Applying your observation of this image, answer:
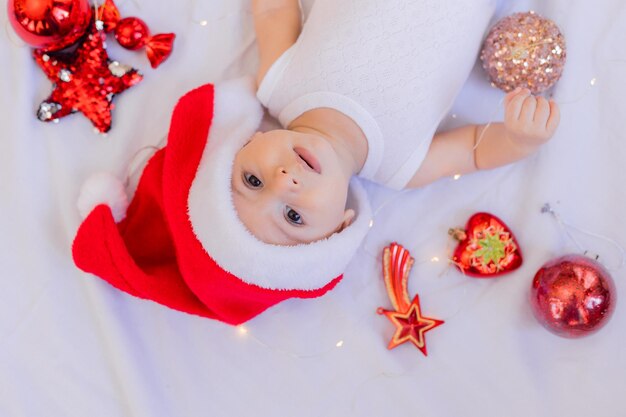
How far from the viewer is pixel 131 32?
1.25m

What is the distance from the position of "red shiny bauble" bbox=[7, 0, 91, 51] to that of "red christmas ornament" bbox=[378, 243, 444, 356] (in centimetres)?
73

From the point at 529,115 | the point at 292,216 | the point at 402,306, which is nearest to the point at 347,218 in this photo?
the point at 292,216

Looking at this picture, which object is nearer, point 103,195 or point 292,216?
point 292,216

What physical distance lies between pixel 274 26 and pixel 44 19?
1.36ft

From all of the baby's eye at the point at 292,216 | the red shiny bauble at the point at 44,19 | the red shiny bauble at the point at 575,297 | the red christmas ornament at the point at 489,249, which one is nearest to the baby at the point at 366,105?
the baby's eye at the point at 292,216

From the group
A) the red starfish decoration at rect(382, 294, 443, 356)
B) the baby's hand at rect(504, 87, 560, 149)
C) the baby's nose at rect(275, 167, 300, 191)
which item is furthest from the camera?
the red starfish decoration at rect(382, 294, 443, 356)

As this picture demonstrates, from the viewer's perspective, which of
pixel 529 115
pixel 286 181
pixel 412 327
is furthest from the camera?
pixel 412 327

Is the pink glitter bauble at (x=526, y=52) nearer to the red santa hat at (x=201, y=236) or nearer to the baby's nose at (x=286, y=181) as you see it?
the red santa hat at (x=201, y=236)

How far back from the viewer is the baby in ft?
3.41

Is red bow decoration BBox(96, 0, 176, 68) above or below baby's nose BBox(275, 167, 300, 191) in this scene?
above

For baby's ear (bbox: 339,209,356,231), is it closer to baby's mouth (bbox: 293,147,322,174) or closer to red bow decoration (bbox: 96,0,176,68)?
baby's mouth (bbox: 293,147,322,174)

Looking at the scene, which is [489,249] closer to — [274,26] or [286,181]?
[286,181]

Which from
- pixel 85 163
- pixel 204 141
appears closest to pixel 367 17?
pixel 204 141

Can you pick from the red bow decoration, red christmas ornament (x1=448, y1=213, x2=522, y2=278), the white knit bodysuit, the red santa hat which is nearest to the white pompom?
the red santa hat
